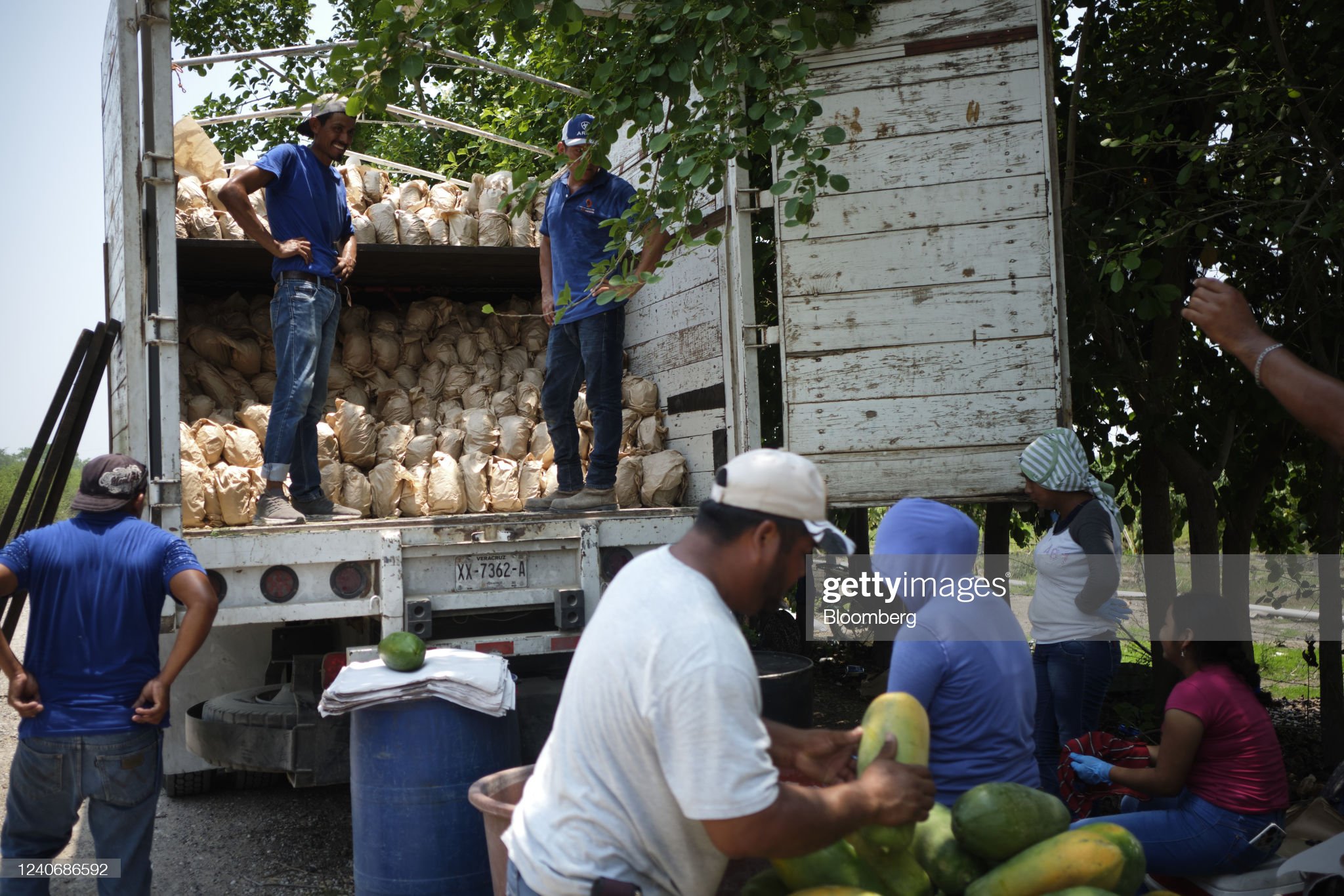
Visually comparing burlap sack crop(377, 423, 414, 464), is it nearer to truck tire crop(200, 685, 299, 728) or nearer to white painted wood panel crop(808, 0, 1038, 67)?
truck tire crop(200, 685, 299, 728)

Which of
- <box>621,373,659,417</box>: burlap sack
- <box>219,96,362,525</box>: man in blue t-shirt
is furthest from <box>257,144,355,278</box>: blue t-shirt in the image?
<box>621,373,659,417</box>: burlap sack

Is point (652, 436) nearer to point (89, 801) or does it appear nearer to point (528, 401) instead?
point (528, 401)

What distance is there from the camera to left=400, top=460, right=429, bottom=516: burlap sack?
5258mm

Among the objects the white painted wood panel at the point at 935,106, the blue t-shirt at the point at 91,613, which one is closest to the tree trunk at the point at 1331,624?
the white painted wood panel at the point at 935,106

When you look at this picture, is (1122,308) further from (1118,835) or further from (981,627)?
(1118,835)

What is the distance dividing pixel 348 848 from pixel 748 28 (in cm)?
383

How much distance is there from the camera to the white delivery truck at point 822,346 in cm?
408

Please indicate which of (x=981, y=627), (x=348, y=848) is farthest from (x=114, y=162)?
(x=981, y=627)

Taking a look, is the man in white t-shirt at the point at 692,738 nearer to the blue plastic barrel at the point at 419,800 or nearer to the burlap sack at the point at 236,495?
the blue plastic barrel at the point at 419,800

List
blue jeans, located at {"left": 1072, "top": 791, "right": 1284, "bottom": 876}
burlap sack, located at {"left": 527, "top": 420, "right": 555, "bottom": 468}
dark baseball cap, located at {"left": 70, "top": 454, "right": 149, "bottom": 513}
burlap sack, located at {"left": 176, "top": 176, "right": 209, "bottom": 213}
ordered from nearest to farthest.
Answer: blue jeans, located at {"left": 1072, "top": 791, "right": 1284, "bottom": 876}
dark baseball cap, located at {"left": 70, "top": 454, "right": 149, "bottom": 513}
burlap sack, located at {"left": 176, "top": 176, "right": 209, "bottom": 213}
burlap sack, located at {"left": 527, "top": 420, "right": 555, "bottom": 468}

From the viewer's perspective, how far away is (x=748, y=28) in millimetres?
4105

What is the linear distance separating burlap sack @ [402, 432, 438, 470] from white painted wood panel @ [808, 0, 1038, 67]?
8.65ft

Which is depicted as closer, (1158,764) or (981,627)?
(981,627)

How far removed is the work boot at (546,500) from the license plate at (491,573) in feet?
2.70
